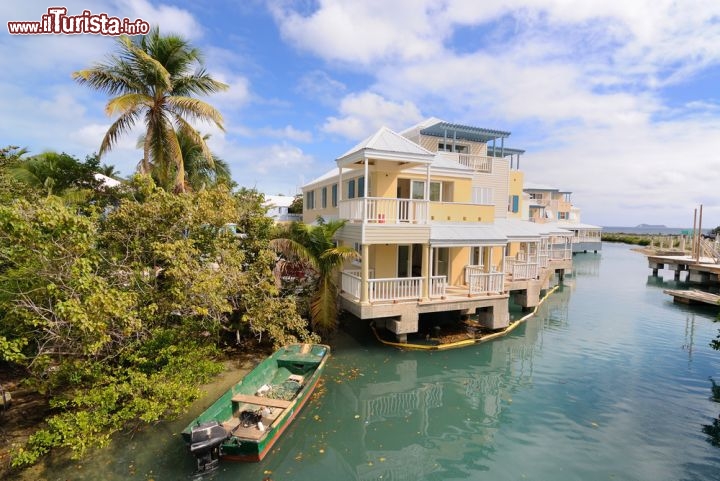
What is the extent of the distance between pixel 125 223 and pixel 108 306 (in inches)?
136

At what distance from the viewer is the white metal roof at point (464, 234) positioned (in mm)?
15757

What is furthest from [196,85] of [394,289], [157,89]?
[394,289]

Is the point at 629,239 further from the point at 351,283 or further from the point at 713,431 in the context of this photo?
the point at 351,283

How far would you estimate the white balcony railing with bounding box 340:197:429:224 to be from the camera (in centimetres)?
1505

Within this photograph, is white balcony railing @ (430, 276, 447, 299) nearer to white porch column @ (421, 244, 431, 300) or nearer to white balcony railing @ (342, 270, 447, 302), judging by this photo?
white balcony railing @ (342, 270, 447, 302)

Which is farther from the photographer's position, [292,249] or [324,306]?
[324,306]

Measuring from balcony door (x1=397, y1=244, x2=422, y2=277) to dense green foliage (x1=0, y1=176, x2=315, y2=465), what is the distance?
6.13 meters

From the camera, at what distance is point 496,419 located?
1045 cm

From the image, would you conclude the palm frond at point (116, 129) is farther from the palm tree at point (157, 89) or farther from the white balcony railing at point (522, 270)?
the white balcony railing at point (522, 270)

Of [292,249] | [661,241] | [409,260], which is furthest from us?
[661,241]

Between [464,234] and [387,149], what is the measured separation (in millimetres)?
5469

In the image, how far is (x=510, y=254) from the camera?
79.6ft

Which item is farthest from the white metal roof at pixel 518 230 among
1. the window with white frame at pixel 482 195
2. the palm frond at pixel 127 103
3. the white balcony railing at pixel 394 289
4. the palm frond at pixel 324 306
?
the palm frond at pixel 127 103

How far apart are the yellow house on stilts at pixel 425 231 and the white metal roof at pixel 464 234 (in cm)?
5
